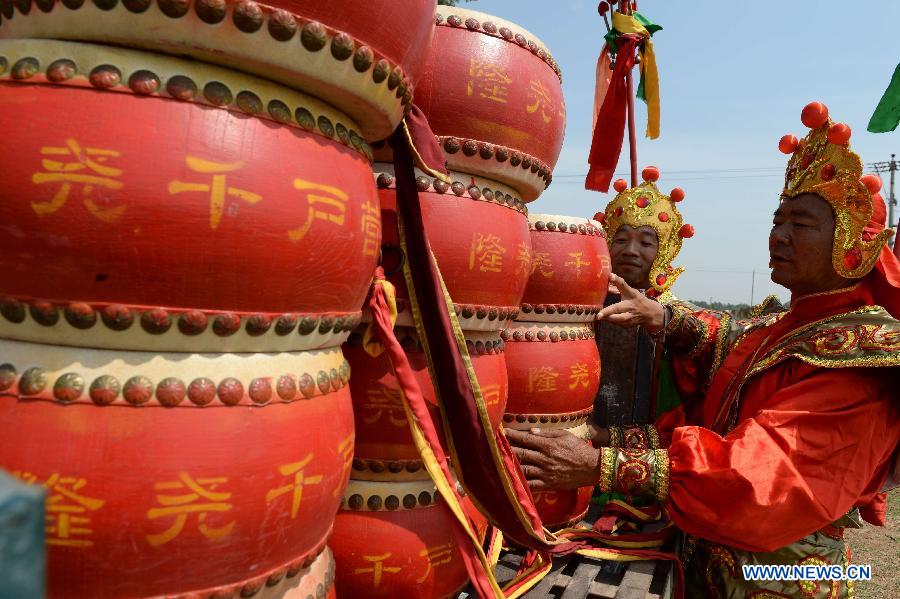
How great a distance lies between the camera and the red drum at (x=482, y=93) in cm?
179

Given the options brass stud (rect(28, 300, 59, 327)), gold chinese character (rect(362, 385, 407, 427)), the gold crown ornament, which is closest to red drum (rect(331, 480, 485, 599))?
gold chinese character (rect(362, 385, 407, 427))

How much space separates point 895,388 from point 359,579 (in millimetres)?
1850

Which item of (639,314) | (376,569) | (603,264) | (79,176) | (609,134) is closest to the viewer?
(79,176)

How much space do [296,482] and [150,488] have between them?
0.85ft

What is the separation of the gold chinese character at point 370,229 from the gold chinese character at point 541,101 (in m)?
0.74

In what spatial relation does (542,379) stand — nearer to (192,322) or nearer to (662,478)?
(662,478)

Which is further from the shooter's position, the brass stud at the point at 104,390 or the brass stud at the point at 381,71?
the brass stud at the point at 381,71

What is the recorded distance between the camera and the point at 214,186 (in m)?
1.03

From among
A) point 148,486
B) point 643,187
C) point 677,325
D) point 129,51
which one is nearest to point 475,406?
point 148,486

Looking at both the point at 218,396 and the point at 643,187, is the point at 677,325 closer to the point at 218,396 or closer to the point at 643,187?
the point at 643,187

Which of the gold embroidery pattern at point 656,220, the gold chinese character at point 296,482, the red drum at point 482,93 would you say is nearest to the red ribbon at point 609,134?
A: the gold embroidery pattern at point 656,220

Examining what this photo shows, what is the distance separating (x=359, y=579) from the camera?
1.75 meters

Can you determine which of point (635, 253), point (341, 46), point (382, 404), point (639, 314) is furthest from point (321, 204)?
point (635, 253)

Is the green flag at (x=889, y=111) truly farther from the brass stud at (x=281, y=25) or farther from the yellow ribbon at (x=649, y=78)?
the brass stud at (x=281, y=25)
